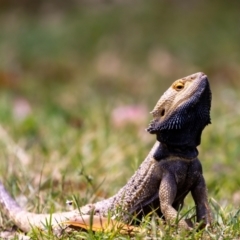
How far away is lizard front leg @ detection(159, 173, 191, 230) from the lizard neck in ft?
0.45

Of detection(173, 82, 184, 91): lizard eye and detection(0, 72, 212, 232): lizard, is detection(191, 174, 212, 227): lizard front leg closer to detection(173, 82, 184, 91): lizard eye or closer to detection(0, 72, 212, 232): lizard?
detection(0, 72, 212, 232): lizard

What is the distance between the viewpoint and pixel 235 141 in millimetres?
7586

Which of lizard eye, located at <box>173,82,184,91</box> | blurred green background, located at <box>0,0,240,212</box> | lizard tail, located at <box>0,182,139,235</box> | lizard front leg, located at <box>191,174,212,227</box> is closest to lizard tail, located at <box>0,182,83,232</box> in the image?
lizard tail, located at <box>0,182,139,235</box>

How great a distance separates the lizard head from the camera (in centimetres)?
424

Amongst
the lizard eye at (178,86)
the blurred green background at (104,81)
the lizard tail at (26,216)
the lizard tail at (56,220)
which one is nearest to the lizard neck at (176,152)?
the lizard eye at (178,86)

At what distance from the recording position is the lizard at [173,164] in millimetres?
4230

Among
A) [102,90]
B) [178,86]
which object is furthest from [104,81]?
[178,86]

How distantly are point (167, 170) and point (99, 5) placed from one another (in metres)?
18.4

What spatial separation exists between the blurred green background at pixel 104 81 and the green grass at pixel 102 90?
0.9 inches

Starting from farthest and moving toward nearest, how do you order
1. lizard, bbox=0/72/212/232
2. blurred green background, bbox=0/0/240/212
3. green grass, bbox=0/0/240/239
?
blurred green background, bbox=0/0/240/212
green grass, bbox=0/0/240/239
lizard, bbox=0/72/212/232

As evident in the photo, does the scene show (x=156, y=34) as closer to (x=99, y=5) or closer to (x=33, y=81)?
(x=99, y=5)

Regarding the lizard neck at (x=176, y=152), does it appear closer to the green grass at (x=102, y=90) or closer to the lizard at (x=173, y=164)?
the lizard at (x=173, y=164)

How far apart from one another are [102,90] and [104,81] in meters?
1.19

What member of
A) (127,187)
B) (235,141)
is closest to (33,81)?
(235,141)
